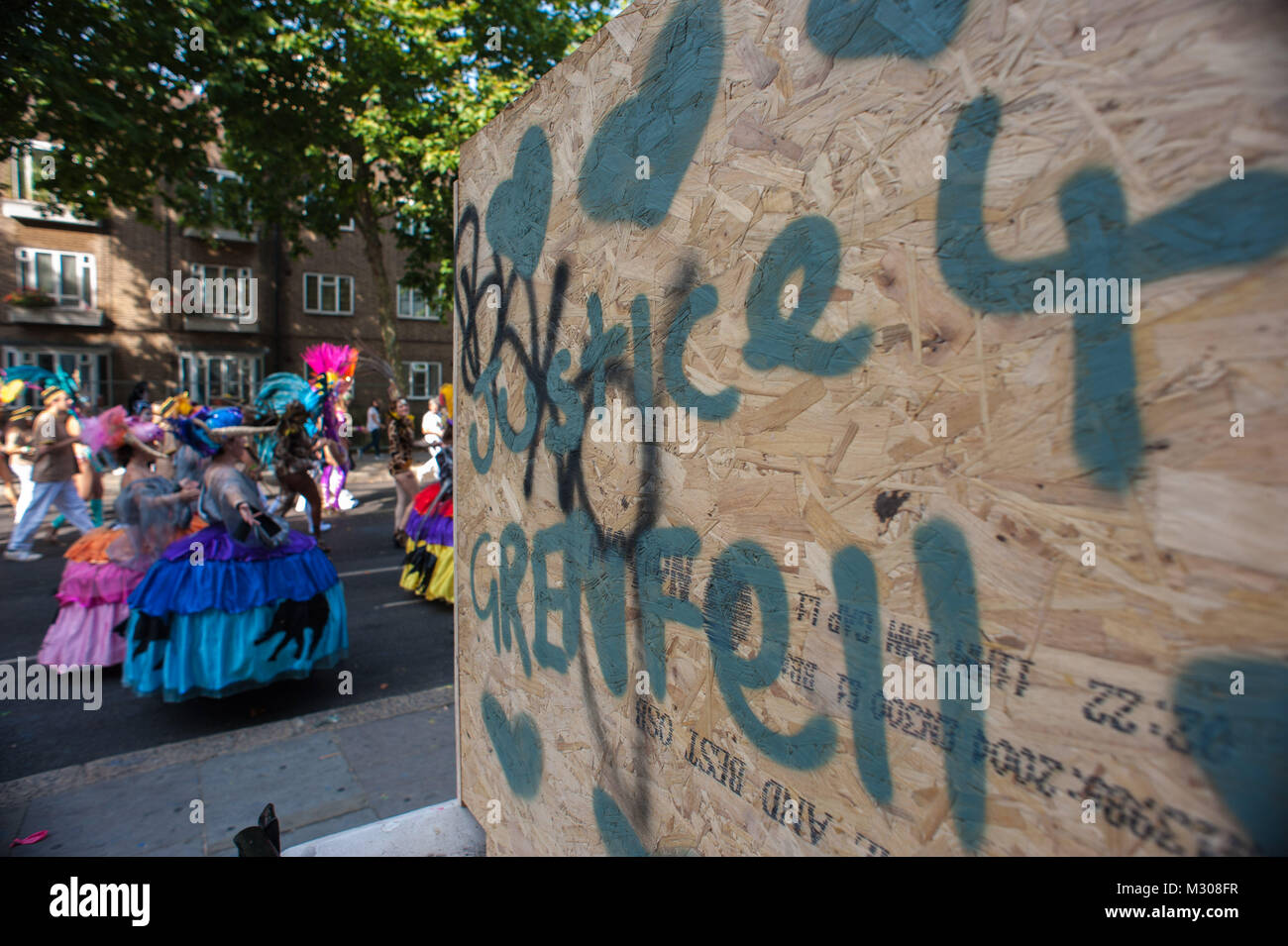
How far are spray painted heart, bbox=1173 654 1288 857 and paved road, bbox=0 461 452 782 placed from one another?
16.5ft

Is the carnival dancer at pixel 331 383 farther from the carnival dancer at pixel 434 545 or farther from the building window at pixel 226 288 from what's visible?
Result: the building window at pixel 226 288

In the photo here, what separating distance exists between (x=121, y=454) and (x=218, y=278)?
71.7ft

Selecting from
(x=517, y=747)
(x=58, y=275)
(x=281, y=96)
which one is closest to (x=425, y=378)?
(x=58, y=275)

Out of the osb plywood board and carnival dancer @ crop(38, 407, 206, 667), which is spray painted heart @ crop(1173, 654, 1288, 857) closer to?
the osb plywood board

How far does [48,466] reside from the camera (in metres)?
8.94

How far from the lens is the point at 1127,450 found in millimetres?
906

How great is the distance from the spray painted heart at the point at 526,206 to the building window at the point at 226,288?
24.8 meters

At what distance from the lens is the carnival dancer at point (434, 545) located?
7.22m

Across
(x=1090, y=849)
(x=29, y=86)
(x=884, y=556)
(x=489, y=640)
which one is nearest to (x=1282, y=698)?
(x=1090, y=849)

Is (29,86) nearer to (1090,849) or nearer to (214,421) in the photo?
(214,421)

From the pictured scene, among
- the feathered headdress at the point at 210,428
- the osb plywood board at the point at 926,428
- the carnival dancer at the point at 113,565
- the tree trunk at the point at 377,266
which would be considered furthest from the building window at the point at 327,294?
the osb plywood board at the point at 926,428

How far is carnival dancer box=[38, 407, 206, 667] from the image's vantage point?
17.5 ft

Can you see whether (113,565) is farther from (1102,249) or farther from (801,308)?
(1102,249)

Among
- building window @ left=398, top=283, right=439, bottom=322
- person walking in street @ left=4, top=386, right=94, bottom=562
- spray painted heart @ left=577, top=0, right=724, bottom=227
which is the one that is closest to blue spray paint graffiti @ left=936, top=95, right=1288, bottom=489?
spray painted heart @ left=577, top=0, right=724, bottom=227
